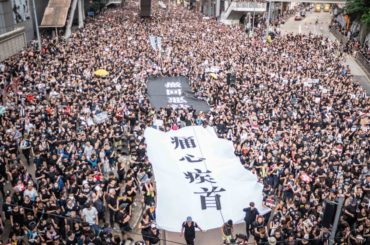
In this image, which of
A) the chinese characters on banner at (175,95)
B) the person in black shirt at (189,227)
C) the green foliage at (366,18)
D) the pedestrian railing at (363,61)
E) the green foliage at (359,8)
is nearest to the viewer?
the person in black shirt at (189,227)

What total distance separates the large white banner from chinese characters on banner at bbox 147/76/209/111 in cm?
690

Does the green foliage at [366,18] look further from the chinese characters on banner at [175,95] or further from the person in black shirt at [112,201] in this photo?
the person in black shirt at [112,201]

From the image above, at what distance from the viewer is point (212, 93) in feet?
65.6

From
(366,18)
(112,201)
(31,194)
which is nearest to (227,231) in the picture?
(112,201)

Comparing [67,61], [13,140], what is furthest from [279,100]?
[67,61]

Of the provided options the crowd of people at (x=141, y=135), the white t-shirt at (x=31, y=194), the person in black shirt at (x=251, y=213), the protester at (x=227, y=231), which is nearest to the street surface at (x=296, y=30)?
the protester at (x=227, y=231)

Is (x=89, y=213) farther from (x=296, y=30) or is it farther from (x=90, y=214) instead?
(x=296, y=30)

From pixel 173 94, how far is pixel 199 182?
10.6 meters

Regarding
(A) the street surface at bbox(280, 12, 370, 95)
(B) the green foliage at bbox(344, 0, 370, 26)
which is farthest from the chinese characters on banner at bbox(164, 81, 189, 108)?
(B) the green foliage at bbox(344, 0, 370, 26)

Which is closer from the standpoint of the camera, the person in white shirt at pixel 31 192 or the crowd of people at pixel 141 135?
the crowd of people at pixel 141 135

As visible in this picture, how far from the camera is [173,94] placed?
20484mm

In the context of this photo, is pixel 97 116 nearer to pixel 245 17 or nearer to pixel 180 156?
pixel 180 156

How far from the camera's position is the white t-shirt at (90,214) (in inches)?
388

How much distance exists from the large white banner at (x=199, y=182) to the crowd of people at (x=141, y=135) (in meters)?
0.53
